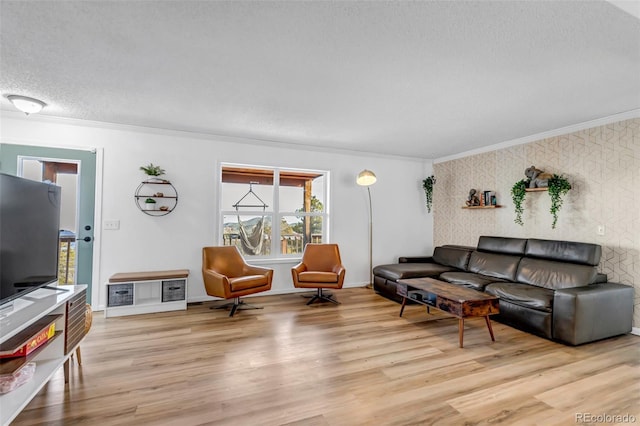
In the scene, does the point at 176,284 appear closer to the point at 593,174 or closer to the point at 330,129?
the point at 330,129

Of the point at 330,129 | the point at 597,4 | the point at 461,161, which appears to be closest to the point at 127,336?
the point at 330,129

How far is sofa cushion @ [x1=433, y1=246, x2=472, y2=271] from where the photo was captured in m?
4.74

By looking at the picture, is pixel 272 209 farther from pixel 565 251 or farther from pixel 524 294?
pixel 565 251

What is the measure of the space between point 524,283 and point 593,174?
1.54 meters

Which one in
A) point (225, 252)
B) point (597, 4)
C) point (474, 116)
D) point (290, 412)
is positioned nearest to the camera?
point (597, 4)

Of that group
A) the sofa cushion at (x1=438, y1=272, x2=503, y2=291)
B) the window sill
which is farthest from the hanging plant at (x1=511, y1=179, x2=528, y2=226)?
the window sill

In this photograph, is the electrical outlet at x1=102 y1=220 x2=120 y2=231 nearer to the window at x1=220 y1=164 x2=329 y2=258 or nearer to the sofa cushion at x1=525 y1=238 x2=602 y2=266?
the window at x1=220 y1=164 x2=329 y2=258

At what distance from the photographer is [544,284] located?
3.56 meters

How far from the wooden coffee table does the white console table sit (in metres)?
3.15

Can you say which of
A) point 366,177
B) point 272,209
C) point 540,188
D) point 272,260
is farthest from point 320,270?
point 540,188

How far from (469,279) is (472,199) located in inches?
64.4

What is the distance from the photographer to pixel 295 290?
16.2ft

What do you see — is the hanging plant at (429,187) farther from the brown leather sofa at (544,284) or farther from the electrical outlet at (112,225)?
the electrical outlet at (112,225)

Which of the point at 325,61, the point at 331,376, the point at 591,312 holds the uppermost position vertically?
the point at 325,61
